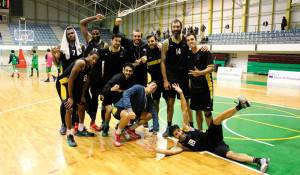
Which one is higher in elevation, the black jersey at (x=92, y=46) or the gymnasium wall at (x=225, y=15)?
the gymnasium wall at (x=225, y=15)

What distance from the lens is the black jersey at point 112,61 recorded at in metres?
4.69

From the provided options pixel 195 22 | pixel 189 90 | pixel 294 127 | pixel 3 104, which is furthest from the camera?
pixel 195 22

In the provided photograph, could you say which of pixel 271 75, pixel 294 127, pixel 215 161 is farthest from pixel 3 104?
pixel 271 75

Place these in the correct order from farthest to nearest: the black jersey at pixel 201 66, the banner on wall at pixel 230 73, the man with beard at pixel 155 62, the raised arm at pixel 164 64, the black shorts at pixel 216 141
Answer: the banner on wall at pixel 230 73, the man with beard at pixel 155 62, the raised arm at pixel 164 64, the black jersey at pixel 201 66, the black shorts at pixel 216 141

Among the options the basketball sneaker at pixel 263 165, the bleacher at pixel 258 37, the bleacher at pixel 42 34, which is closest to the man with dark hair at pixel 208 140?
the basketball sneaker at pixel 263 165

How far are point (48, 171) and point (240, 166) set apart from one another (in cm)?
282

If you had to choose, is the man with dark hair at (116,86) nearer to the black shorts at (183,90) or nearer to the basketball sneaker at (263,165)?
the black shorts at (183,90)

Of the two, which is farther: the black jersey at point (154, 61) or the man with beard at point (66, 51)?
the black jersey at point (154, 61)

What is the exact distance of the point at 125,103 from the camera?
396 centimetres

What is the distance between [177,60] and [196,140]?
1.68 metres

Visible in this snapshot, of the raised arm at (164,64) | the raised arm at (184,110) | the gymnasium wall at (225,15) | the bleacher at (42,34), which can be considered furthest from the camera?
the bleacher at (42,34)

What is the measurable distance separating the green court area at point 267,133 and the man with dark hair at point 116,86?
4.49ft

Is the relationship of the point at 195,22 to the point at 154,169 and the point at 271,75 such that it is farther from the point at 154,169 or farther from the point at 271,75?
the point at 154,169

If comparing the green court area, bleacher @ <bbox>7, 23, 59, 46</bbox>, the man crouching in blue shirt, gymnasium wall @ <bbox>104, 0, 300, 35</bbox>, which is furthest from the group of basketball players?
bleacher @ <bbox>7, 23, 59, 46</bbox>
